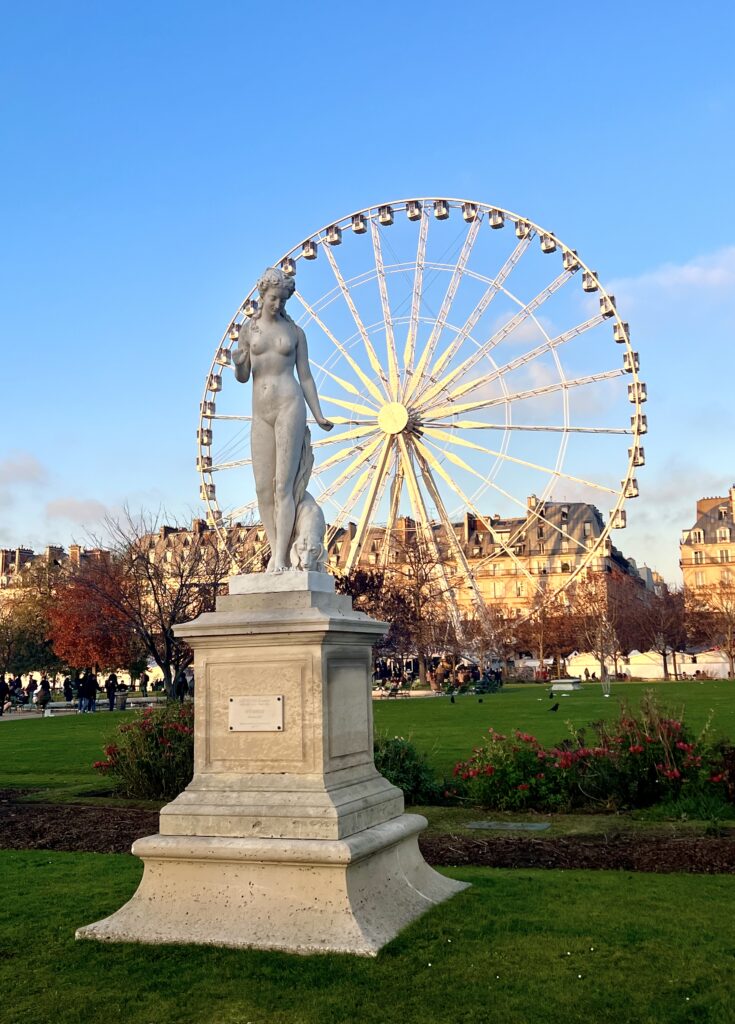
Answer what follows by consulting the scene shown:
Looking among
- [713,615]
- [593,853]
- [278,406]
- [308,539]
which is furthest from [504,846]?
[713,615]

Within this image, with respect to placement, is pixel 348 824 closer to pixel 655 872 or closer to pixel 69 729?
pixel 655 872

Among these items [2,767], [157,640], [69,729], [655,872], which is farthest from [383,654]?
[655,872]

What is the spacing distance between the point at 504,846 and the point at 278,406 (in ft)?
16.4

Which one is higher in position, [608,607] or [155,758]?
[608,607]

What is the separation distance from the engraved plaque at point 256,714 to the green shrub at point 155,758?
24.3ft

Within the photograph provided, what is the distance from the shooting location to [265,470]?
796 cm

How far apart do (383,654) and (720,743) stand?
37.7m

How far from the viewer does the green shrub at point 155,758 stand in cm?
1421

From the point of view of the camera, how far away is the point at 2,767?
18.5 metres

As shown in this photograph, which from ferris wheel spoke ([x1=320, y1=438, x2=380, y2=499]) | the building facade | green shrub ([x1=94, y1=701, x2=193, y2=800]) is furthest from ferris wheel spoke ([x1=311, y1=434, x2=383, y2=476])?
the building facade

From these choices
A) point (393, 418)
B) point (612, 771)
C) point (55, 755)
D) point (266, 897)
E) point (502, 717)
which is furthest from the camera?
point (393, 418)

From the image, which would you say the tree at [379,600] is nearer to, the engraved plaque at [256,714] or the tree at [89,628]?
the tree at [89,628]

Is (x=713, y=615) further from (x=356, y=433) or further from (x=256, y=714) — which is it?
(x=256, y=714)

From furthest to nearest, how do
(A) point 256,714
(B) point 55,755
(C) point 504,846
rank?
1. (B) point 55,755
2. (C) point 504,846
3. (A) point 256,714
